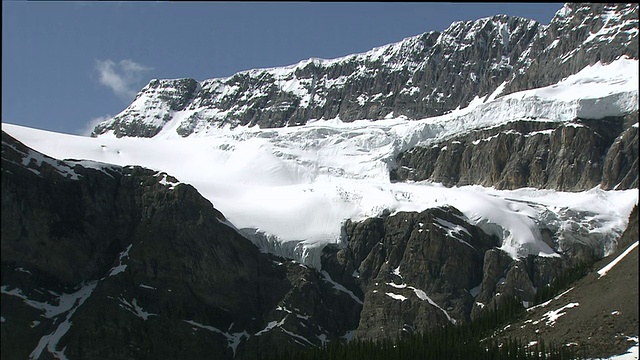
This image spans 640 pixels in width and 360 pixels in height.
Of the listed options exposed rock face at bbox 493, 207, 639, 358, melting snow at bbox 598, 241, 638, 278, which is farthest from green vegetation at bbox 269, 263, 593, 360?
melting snow at bbox 598, 241, 638, 278

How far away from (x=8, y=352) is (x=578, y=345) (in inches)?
4217

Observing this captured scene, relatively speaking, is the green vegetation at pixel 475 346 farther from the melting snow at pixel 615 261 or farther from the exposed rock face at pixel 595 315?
the melting snow at pixel 615 261

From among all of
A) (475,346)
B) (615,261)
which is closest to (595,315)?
(475,346)

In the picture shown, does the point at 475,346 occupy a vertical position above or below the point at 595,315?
below

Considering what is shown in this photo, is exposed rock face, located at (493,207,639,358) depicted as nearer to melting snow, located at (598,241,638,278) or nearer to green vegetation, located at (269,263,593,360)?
melting snow, located at (598,241,638,278)

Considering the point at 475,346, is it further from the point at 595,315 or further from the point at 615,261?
the point at 615,261

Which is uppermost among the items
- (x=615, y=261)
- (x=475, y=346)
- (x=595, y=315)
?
(x=615, y=261)

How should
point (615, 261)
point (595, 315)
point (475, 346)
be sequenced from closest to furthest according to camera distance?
1. point (595, 315)
2. point (475, 346)
3. point (615, 261)

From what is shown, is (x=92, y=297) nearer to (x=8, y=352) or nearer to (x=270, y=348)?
(x=8, y=352)

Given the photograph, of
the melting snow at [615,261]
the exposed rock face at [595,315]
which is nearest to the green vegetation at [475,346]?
the exposed rock face at [595,315]

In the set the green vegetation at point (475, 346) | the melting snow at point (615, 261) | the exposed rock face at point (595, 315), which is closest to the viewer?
the exposed rock face at point (595, 315)

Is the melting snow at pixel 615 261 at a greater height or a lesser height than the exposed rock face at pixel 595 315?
greater

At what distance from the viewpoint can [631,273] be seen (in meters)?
140

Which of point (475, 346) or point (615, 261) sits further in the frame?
point (615, 261)
